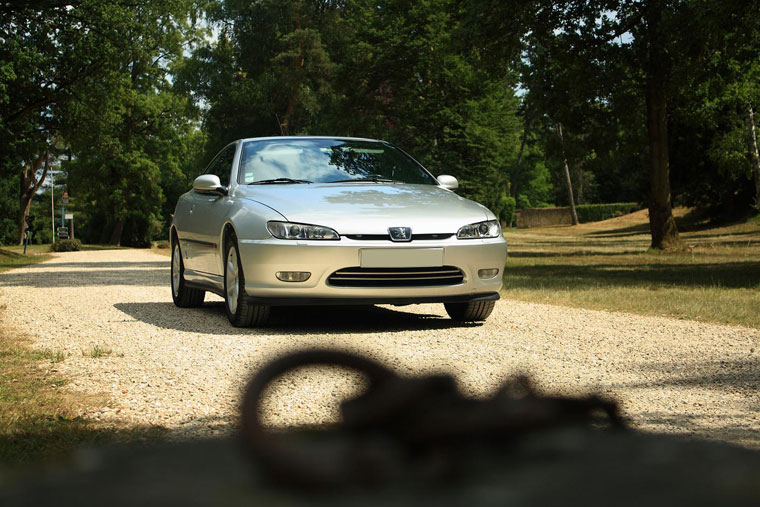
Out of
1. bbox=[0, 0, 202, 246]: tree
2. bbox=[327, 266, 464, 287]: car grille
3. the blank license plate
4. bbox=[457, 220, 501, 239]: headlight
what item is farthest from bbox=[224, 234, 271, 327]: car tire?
bbox=[0, 0, 202, 246]: tree

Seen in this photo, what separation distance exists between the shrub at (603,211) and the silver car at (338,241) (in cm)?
6975

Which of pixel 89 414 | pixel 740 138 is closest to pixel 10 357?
Answer: pixel 89 414

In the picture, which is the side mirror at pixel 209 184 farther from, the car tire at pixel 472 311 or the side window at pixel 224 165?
the car tire at pixel 472 311

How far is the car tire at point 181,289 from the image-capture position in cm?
945

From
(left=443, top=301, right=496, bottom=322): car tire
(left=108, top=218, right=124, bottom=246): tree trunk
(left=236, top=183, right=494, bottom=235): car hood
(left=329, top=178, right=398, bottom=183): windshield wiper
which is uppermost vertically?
(left=329, top=178, right=398, bottom=183): windshield wiper

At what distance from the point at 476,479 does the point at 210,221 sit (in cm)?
774

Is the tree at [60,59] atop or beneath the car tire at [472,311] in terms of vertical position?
atop

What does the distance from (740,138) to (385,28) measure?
55.1 ft

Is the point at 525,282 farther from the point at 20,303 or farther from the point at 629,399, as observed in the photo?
the point at 629,399

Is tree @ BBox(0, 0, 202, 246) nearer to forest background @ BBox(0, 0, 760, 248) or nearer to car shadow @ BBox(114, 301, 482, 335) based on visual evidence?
forest background @ BBox(0, 0, 760, 248)

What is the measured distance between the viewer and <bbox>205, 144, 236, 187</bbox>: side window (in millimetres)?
8605

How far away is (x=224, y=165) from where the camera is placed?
8961 millimetres

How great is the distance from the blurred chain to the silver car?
19.8ft

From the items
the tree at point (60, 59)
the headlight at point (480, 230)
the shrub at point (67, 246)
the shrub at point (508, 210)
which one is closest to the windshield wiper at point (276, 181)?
the headlight at point (480, 230)
